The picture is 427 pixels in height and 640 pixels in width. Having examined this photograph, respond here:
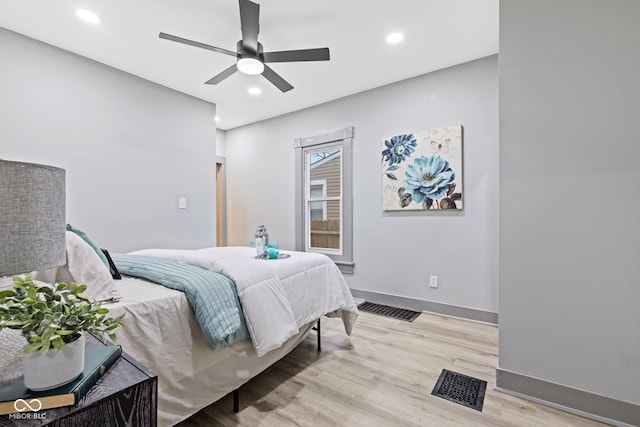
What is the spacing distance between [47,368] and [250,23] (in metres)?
2.14

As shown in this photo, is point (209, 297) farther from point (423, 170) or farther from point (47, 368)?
point (423, 170)

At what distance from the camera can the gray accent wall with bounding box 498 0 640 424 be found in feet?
4.99

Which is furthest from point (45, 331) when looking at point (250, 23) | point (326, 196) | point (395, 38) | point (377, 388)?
point (326, 196)

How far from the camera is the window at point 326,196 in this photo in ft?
12.8

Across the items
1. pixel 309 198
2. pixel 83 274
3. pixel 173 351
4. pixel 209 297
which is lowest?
pixel 173 351

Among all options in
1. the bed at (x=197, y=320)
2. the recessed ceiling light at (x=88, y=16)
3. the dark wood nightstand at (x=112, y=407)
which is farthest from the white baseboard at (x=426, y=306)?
the recessed ceiling light at (x=88, y=16)

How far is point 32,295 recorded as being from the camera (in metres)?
0.69

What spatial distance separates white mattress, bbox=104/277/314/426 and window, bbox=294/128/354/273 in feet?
8.21

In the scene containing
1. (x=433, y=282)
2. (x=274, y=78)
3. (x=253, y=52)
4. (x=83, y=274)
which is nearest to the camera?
(x=83, y=274)

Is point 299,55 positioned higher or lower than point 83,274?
higher

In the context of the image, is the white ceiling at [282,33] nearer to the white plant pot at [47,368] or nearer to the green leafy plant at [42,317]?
the green leafy plant at [42,317]

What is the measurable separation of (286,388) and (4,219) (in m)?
1.72

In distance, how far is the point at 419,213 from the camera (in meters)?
3.33

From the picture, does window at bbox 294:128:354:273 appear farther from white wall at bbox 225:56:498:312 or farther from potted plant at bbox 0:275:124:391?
potted plant at bbox 0:275:124:391
